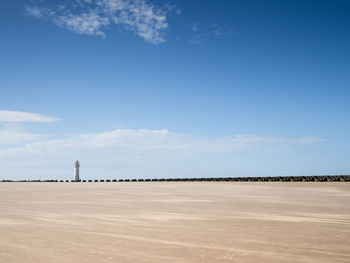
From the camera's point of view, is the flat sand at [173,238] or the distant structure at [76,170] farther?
the distant structure at [76,170]

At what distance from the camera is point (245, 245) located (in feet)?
19.4

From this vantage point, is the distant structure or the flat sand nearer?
the flat sand

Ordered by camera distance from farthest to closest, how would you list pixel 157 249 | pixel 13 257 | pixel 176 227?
pixel 176 227, pixel 157 249, pixel 13 257

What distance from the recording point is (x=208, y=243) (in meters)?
6.09

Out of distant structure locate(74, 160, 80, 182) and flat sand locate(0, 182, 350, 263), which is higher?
distant structure locate(74, 160, 80, 182)

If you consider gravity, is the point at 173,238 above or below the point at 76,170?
below

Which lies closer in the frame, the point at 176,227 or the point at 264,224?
the point at 176,227

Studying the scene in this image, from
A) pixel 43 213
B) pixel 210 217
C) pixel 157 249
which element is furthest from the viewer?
pixel 43 213

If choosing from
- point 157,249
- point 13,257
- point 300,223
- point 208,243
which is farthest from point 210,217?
point 13,257

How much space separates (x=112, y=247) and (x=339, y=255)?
3835 millimetres

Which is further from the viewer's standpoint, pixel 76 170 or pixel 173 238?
pixel 76 170

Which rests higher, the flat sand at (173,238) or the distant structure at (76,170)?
the distant structure at (76,170)

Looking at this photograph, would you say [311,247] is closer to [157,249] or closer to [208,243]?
[208,243]

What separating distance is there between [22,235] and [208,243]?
3.90 m
